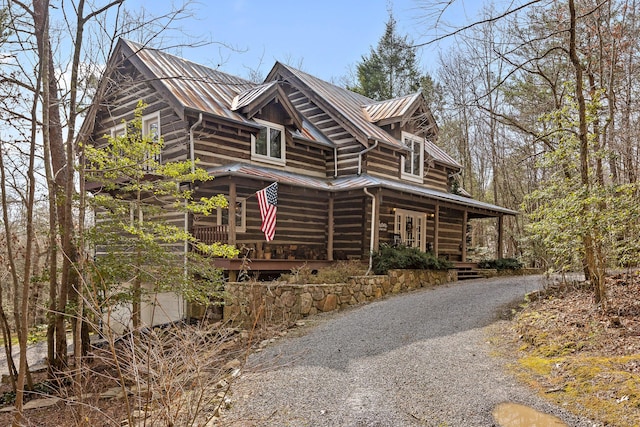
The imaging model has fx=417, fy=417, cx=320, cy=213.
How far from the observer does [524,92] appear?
18609 millimetres

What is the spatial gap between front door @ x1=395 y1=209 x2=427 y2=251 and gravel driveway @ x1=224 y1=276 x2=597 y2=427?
7.84 meters

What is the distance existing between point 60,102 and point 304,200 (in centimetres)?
1000

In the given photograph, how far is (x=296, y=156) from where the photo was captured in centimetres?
1511

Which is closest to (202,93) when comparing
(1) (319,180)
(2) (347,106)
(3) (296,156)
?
(3) (296,156)

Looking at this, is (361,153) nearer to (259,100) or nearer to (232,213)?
(259,100)

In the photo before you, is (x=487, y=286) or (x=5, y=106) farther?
(x=487, y=286)

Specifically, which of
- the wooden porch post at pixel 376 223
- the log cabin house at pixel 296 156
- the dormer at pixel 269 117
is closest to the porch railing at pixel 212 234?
the log cabin house at pixel 296 156

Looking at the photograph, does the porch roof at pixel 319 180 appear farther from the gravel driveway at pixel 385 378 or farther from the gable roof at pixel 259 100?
the gravel driveway at pixel 385 378

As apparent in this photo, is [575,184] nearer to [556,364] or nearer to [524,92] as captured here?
[556,364]

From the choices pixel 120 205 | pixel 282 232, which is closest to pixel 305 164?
pixel 282 232

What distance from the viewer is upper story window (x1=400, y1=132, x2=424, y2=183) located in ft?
56.3

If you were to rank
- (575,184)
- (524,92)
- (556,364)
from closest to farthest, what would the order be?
(556,364) < (575,184) < (524,92)

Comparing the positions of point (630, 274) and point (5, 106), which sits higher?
point (5, 106)

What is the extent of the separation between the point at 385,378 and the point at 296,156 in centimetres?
1064
